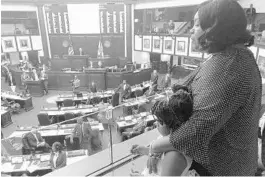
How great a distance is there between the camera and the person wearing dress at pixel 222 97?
2.95 ft

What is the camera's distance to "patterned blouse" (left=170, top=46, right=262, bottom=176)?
2.94 feet

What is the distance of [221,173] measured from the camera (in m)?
1.04

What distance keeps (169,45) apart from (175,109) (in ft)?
36.6

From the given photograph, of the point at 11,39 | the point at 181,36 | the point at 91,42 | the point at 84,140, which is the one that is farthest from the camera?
the point at 91,42

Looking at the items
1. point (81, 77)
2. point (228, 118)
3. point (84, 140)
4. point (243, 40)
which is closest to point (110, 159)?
point (228, 118)

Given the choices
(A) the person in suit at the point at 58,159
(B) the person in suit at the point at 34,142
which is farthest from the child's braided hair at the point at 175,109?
(B) the person in suit at the point at 34,142

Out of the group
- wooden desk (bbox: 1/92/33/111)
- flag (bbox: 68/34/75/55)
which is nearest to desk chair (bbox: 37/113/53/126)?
wooden desk (bbox: 1/92/33/111)

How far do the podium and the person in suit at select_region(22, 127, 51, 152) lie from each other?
5926 mm

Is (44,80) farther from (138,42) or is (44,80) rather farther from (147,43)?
(147,43)

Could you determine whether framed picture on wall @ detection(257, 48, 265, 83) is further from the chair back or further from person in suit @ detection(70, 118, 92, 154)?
the chair back

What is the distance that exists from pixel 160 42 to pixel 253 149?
1147 centimetres

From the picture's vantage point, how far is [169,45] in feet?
38.1

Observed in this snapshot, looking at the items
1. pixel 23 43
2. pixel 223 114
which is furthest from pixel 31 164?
pixel 23 43

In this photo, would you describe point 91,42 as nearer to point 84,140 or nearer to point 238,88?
point 84,140
